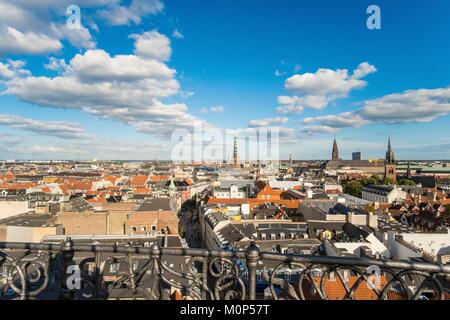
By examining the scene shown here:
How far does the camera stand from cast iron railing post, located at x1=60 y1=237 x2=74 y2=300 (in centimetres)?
382

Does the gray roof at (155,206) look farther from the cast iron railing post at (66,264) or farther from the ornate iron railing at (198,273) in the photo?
the cast iron railing post at (66,264)

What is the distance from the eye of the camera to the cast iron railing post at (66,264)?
382 cm

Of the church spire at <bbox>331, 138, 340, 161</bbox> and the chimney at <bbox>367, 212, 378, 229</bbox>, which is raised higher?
the church spire at <bbox>331, 138, 340, 161</bbox>

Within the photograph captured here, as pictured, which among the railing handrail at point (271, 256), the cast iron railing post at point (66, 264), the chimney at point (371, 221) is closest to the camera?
the railing handrail at point (271, 256)

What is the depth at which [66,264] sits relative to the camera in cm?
387

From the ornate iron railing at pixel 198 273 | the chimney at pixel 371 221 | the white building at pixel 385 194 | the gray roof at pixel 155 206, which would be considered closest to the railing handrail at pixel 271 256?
the ornate iron railing at pixel 198 273

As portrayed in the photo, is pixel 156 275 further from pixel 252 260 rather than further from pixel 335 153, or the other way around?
pixel 335 153

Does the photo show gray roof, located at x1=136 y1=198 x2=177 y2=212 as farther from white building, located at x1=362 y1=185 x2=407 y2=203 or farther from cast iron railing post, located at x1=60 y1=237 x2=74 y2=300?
white building, located at x1=362 y1=185 x2=407 y2=203

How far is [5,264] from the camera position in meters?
4.13

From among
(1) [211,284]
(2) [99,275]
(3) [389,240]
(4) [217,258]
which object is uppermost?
(4) [217,258]

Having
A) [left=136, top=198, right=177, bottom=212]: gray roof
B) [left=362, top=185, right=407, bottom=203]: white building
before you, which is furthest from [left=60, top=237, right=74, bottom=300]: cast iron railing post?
[left=362, top=185, right=407, bottom=203]: white building
